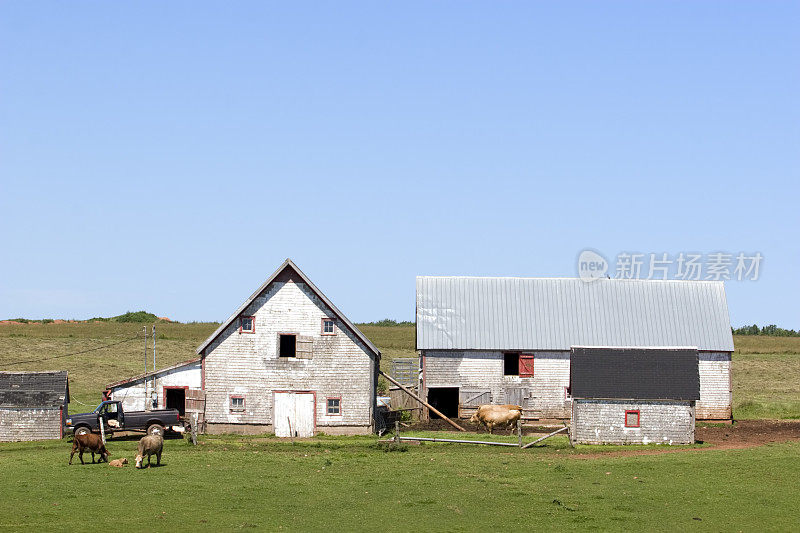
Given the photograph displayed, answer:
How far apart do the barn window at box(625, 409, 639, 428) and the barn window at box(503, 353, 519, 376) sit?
11686 mm

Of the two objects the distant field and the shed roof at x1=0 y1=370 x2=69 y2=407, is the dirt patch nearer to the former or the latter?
the distant field

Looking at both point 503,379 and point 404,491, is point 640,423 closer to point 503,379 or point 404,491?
point 503,379

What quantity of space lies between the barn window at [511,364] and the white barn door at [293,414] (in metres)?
13.5

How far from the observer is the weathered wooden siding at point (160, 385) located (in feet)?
159

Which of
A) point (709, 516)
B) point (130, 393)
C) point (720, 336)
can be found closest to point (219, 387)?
point (130, 393)

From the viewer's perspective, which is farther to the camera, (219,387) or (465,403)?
(465,403)

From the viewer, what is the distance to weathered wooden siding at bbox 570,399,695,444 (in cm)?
4472

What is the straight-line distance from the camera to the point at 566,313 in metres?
Answer: 58.9

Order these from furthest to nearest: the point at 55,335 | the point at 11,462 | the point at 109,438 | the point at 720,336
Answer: the point at 55,335 < the point at 720,336 < the point at 109,438 < the point at 11,462

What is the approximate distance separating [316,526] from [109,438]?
2330 centimetres

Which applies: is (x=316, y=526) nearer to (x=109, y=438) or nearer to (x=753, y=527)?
(x=753, y=527)

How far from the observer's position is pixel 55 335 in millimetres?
107000

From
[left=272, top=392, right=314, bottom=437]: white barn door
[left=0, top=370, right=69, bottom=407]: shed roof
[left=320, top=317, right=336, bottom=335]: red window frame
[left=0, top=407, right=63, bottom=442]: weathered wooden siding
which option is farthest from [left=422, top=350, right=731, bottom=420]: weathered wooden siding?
[left=0, top=407, right=63, bottom=442]: weathered wooden siding

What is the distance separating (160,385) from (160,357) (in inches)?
1659
